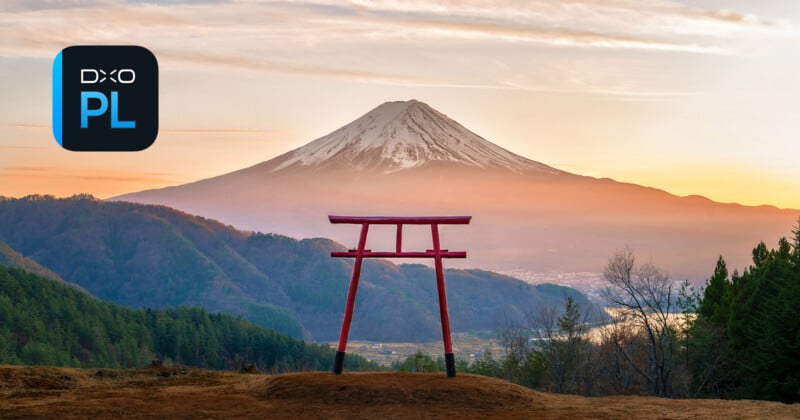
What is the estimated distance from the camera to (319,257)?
593 feet

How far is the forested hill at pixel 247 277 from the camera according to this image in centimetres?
15338

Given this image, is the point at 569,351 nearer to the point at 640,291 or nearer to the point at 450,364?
the point at 640,291

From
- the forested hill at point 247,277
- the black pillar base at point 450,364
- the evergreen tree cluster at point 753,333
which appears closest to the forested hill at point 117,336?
the evergreen tree cluster at point 753,333

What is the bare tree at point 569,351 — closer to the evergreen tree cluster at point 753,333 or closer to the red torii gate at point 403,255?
the evergreen tree cluster at point 753,333

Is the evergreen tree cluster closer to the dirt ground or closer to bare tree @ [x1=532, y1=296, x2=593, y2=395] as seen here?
bare tree @ [x1=532, y1=296, x2=593, y2=395]

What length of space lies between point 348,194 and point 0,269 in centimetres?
6964

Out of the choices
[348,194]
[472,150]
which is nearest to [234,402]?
[472,150]

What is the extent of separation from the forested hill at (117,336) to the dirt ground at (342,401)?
206 ft

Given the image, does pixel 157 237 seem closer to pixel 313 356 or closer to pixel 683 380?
pixel 313 356

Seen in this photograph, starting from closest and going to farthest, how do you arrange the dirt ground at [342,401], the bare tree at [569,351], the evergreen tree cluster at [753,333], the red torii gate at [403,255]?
the dirt ground at [342,401] → the red torii gate at [403,255] → the evergreen tree cluster at [753,333] → the bare tree at [569,351]

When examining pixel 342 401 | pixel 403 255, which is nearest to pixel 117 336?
pixel 403 255

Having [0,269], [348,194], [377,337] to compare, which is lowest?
[377,337]

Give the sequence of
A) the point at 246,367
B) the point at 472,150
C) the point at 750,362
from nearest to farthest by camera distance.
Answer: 1. the point at 246,367
2. the point at 750,362
3. the point at 472,150

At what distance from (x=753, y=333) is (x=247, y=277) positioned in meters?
150
